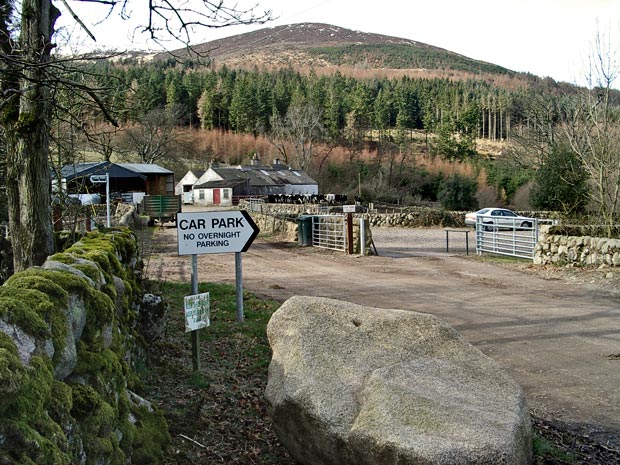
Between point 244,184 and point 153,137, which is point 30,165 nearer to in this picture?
point 244,184

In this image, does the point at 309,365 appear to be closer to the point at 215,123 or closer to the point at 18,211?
the point at 18,211

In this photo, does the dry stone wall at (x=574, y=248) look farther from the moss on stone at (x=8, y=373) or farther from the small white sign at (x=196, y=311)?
the moss on stone at (x=8, y=373)

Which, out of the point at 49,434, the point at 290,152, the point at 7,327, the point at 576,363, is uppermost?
the point at 290,152

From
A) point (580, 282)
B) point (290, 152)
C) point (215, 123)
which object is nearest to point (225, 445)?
point (580, 282)

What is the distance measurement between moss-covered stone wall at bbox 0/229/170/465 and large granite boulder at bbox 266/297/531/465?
1.12 m

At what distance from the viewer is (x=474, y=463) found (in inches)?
162

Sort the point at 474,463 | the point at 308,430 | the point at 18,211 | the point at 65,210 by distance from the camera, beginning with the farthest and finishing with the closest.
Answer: the point at 65,210
the point at 18,211
the point at 308,430
the point at 474,463

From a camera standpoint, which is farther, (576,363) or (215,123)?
(215,123)

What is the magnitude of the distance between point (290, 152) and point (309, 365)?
94.4 m

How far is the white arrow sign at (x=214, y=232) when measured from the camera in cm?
790

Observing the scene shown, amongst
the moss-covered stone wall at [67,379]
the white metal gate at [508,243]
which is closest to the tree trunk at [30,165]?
the moss-covered stone wall at [67,379]

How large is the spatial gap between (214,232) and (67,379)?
468cm

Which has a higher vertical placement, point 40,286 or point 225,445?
point 40,286

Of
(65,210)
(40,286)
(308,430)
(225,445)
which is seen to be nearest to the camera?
(40,286)
